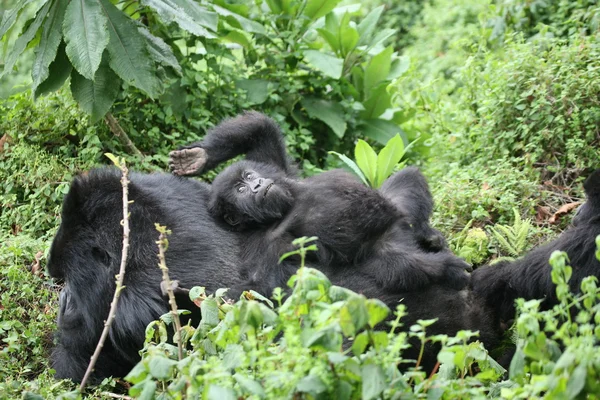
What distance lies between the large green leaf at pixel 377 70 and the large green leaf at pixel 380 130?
0.90 feet

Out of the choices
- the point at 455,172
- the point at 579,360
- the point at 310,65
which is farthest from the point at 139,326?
the point at 310,65

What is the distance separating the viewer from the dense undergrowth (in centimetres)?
239

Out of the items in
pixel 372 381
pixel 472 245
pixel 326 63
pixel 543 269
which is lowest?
pixel 472 245

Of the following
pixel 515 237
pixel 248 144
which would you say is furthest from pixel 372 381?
pixel 248 144

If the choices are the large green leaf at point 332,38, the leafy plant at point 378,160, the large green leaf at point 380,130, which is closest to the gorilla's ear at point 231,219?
the leafy plant at point 378,160

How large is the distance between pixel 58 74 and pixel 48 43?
0.75 feet

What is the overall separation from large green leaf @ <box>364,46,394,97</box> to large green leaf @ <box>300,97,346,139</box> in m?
0.43

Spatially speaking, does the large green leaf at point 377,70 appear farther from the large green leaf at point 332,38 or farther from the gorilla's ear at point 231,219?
the gorilla's ear at point 231,219

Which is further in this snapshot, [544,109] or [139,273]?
[544,109]

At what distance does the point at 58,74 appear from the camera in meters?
5.22

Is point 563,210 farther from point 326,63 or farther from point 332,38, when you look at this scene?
point 332,38

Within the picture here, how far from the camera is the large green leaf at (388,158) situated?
5.12 metres

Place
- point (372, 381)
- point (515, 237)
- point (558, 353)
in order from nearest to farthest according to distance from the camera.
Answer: point (372, 381) → point (558, 353) → point (515, 237)

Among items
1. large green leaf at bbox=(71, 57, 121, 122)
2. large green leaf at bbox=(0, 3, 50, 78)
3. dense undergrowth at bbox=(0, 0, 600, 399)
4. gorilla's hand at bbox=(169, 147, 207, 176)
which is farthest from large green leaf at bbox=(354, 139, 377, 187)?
large green leaf at bbox=(0, 3, 50, 78)
